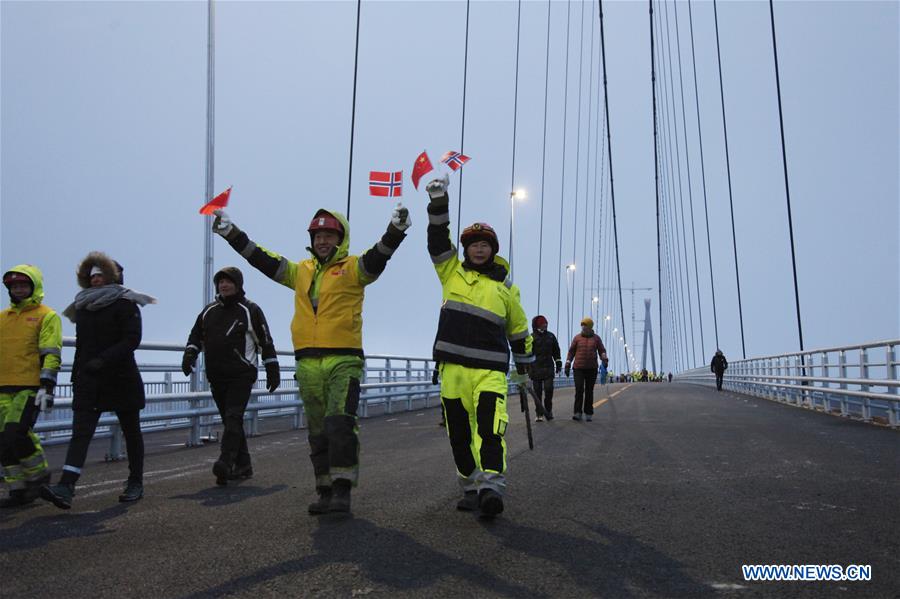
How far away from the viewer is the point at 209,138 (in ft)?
46.2

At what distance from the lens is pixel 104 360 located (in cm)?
535

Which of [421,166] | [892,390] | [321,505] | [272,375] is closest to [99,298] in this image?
[272,375]

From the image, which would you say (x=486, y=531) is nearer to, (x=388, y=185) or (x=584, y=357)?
(x=388, y=185)

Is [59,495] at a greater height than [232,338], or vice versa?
[232,338]

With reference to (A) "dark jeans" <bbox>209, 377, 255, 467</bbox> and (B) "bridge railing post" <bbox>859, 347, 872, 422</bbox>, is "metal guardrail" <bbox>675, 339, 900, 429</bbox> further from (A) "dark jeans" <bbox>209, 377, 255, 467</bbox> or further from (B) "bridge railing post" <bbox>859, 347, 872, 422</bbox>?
(A) "dark jeans" <bbox>209, 377, 255, 467</bbox>

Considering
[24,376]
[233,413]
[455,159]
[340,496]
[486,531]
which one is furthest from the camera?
[455,159]

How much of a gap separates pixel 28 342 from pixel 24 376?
256mm

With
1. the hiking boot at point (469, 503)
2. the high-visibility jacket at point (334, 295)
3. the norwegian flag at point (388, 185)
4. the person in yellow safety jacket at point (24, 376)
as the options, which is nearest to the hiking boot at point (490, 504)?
the hiking boot at point (469, 503)

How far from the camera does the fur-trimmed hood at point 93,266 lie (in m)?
5.60

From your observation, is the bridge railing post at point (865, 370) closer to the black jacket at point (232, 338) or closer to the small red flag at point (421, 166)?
the small red flag at point (421, 166)

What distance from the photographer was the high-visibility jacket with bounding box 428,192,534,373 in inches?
182

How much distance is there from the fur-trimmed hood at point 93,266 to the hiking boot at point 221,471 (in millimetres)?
1639

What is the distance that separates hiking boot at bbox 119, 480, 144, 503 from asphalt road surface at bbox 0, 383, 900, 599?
0.10 meters

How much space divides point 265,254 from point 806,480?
174 inches
